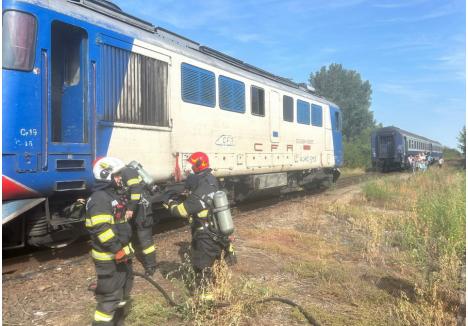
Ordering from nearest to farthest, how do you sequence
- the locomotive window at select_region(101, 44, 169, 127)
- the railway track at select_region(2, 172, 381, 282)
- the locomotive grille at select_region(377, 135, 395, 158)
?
the railway track at select_region(2, 172, 381, 282), the locomotive window at select_region(101, 44, 169, 127), the locomotive grille at select_region(377, 135, 395, 158)

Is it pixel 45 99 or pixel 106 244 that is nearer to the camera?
pixel 106 244

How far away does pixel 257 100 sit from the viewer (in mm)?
10602

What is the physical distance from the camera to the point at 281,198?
1383 centimetres

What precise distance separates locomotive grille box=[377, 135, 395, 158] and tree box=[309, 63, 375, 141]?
4058cm

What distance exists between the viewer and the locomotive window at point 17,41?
516cm

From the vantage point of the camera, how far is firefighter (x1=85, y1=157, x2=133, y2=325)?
12.0ft

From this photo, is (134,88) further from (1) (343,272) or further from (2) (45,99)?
(1) (343,272)

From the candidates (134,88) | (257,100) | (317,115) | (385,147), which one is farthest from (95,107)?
(385,147)

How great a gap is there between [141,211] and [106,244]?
2.38m

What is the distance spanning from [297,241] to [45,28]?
201 inches

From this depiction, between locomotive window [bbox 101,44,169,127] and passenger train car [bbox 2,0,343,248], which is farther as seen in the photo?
locomotive window [bbox 101,44,169,127]

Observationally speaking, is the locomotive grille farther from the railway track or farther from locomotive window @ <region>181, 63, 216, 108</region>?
the railway track

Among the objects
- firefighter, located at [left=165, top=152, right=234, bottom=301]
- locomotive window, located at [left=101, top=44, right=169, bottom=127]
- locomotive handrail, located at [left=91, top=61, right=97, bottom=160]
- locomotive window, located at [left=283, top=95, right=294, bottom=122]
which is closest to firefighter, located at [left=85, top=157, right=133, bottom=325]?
firefighter, located at [left=165, top=152, right=234, bottom=301]

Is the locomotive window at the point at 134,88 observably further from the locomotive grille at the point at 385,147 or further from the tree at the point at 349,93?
the tree at the point at 349,93
